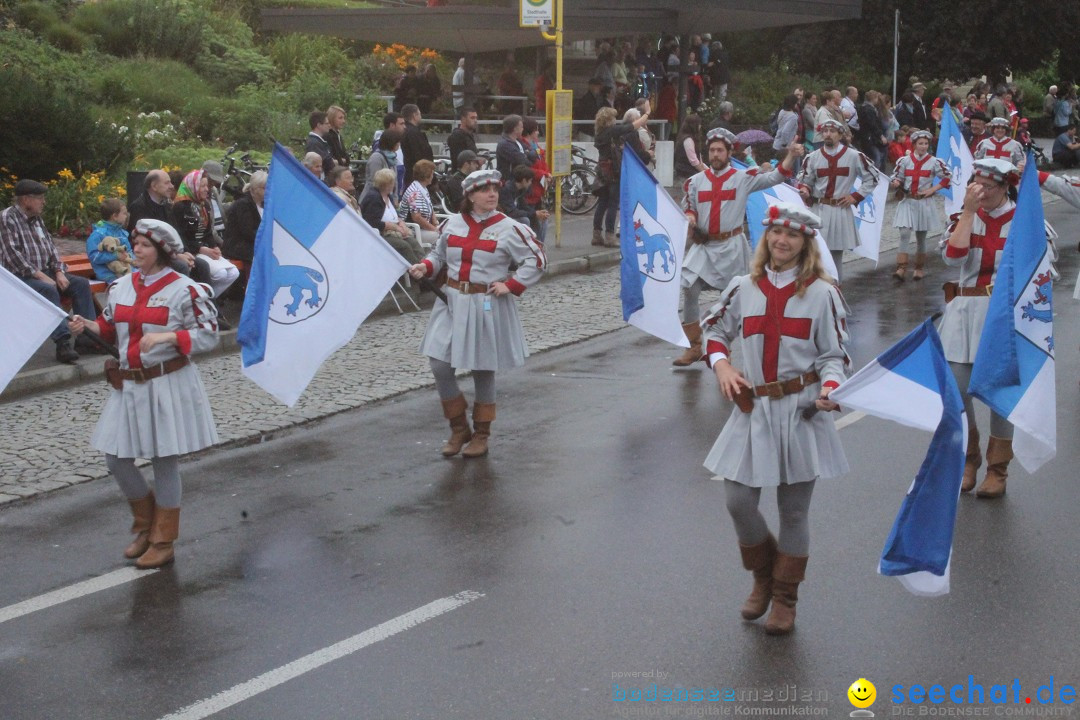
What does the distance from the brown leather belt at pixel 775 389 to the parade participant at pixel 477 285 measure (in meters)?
3.31

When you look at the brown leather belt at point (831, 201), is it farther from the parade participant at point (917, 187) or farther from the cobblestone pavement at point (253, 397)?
the cobblestone pavement at point (253, 397)

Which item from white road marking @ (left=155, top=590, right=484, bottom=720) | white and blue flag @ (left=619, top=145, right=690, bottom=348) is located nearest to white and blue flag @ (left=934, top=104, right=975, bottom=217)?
white and blue flag @ (left=619, top=145, right=690, bottom=348)

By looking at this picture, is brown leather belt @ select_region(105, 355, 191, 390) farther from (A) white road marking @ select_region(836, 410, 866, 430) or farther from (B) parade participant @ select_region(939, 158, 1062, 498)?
(A) white road marking @ select_region(836, 410, 866, 430)

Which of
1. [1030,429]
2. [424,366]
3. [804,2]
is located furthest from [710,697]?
[804,2]

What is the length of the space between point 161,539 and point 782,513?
3.25 m

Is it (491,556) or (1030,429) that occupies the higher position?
(1030,429)

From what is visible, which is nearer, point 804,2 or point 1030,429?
point 1030,429

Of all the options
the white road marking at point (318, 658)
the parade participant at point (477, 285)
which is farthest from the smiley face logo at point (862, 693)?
the parade participant at point (477, 285)

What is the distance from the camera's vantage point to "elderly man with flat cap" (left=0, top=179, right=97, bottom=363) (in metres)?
11.7

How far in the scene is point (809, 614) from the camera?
20.7ft

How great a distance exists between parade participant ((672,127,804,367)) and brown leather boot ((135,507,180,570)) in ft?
19.3

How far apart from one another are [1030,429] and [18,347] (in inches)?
212

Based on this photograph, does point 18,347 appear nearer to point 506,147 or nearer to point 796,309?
point 796,309

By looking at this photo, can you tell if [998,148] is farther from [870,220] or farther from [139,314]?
[139,314]
